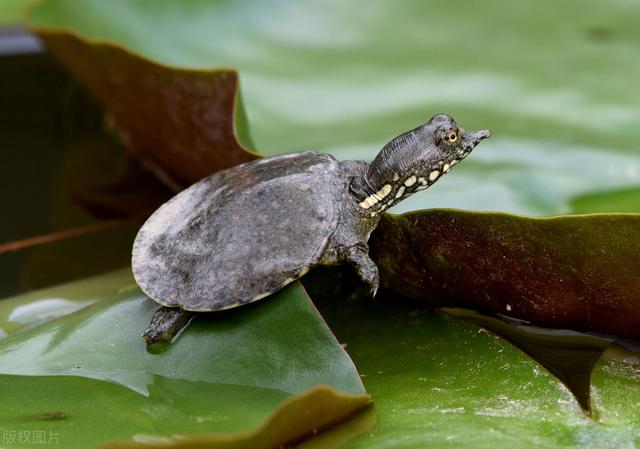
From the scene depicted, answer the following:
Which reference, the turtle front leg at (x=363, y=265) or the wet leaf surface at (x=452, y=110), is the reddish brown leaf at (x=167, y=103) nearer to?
the wet leaf surface at (x=452, y=110)

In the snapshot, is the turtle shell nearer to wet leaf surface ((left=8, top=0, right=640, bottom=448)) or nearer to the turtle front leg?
the turtle front leg

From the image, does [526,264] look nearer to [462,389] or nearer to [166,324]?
[462,389]

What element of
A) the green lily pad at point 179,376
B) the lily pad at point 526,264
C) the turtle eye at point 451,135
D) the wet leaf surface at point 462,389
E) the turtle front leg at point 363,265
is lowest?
the green lily pad at point 179,376

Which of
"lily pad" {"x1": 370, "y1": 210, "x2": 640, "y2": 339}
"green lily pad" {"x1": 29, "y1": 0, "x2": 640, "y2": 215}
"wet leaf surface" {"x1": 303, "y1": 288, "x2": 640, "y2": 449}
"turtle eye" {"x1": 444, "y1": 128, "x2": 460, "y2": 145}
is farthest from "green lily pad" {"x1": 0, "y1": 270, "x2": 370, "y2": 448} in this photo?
"green lily pad" {"x1": 29, "y1": 0, "x2": 640, "y2": 215}

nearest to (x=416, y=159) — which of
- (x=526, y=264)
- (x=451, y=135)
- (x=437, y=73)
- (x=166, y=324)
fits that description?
(x=451, y=135)

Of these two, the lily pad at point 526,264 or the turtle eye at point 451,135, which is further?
the turtle eye at point 451,135

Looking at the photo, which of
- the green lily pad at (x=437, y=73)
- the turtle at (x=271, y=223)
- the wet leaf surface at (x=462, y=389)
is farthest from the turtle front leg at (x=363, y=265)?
the green lily pad at (x=437, y=73)

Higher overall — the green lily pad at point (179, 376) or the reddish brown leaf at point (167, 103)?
the reddish brown leaf at point (167, 103)
